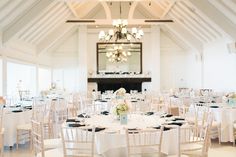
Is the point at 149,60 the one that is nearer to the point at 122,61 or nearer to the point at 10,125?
the point at 122,61

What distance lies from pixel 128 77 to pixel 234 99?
991 cm

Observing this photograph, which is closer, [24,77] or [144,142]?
[144,142]

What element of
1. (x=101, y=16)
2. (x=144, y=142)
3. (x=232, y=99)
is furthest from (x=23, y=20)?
(x=144, y=142)

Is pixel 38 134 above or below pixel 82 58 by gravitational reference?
below

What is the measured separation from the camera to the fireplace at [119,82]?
→ 1753 centimetres

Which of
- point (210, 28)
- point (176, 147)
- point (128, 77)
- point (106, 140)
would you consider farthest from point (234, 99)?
point (128, 77)

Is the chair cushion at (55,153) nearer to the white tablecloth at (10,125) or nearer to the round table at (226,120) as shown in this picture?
the white tablecloth at (10,125)

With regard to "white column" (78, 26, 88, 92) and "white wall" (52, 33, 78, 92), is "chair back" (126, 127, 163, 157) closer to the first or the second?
"white column" (78, 26, 88, 92)

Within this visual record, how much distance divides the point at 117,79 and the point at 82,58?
222 centimetres

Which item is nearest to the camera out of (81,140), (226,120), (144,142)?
(144,142)

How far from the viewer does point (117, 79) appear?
17.5 metres

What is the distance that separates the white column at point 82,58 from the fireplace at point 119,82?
0.39 metres

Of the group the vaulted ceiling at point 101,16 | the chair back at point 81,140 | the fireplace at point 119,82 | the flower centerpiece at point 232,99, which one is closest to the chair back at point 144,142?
the chair back at point 81,140

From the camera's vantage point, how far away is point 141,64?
17.9 m
